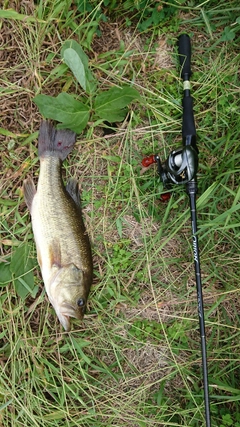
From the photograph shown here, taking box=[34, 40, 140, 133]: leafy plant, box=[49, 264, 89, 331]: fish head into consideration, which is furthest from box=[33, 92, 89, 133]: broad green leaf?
box=[49, 264, 89, 331]: fish head

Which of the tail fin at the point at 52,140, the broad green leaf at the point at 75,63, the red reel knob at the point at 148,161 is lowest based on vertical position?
the red reel knob at the point at 148,161

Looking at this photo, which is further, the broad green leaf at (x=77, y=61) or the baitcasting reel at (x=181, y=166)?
the broad green leaf at (x=77, y=61)

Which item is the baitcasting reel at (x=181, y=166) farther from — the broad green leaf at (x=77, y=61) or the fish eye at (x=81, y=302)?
the fish eye at (x=81, y=302)

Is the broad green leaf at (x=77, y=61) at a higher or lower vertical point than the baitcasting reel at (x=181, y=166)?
higher

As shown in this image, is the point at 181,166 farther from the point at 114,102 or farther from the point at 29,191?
the point at 29,191

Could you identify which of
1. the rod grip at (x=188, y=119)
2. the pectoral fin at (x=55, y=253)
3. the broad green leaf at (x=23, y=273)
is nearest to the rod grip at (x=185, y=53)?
the rod grip at (x=188, y=119)

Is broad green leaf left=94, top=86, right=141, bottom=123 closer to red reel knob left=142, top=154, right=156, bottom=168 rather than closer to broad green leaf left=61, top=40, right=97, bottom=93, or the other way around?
broad green leaf left=61, top=40, right=97, bottom=93

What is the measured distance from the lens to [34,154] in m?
2.89

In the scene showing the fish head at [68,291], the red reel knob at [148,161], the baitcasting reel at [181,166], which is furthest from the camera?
the red reel knob at [148,161]

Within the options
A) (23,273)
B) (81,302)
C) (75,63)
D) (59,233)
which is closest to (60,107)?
(75,63)

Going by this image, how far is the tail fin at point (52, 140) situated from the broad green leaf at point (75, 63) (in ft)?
1.20

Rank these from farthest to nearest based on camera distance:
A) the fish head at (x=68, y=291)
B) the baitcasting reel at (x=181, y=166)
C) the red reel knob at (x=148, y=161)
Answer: the red reel knob at (x=148, y=161)
the fish head at (x=68, y=291)
the baitcasting reel at (x=181, y=166)

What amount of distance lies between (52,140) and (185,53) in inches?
43.3

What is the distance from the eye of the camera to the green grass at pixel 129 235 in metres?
2.86
